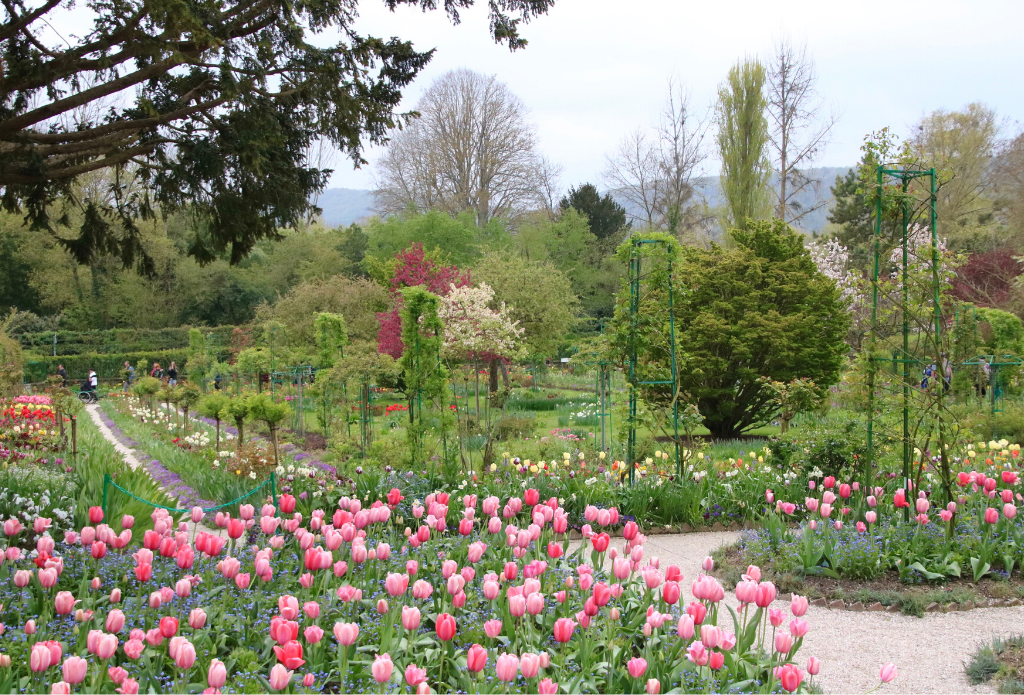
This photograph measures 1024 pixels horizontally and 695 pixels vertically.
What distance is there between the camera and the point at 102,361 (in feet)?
92.7

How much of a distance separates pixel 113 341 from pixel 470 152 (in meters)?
16.2

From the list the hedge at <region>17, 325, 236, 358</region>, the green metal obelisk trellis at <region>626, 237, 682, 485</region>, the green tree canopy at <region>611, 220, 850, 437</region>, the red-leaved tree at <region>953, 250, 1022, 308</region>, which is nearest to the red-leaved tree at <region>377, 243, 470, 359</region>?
the green tree canopy at <region>611, 220, 850, 437</region>

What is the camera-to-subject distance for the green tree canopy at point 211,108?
5.12 metres

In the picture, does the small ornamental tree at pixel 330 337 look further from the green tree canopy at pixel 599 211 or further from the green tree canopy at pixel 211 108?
the green tree canopy at pixel 599 211

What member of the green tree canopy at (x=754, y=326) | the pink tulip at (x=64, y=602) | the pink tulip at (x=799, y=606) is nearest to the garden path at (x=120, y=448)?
the pink tulip at (x=64, y=602)

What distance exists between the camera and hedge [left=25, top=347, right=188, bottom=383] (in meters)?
26.5

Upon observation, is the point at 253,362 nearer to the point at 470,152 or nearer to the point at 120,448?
the point at 120,448

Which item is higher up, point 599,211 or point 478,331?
point 599,211

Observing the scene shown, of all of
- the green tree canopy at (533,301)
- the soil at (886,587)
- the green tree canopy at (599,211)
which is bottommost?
the soil at (886,587)

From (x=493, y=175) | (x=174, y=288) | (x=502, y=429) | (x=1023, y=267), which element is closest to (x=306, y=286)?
(x=502, y=429)

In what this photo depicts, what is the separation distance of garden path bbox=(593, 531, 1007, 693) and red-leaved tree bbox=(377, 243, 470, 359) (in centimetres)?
1259

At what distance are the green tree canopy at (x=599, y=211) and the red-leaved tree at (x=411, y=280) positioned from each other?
53.7ft

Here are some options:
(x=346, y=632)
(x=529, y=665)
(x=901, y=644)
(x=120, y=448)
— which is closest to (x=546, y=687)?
(x=529, y=665)

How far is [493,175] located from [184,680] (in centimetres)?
3151
